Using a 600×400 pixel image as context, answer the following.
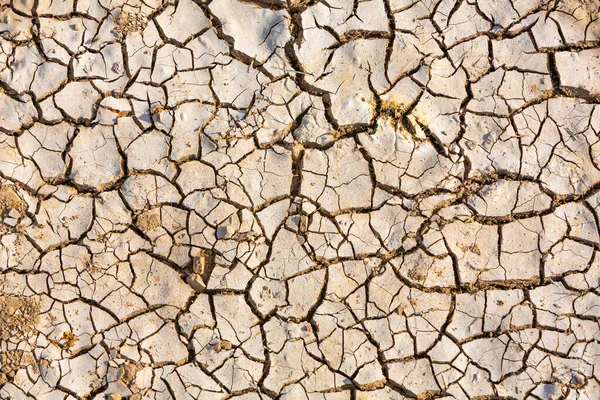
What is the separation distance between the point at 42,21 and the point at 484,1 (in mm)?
2824

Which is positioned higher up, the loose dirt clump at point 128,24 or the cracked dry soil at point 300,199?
the loose dirt clump at point 128,24

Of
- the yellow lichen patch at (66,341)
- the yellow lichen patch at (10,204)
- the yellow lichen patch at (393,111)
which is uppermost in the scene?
the yellow lichen patch at (393,111)

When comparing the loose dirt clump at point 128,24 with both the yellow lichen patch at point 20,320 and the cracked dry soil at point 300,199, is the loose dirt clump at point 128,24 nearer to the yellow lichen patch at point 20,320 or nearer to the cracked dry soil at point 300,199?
the cracked dry soil at point 300,199

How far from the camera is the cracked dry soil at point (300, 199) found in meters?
3.72

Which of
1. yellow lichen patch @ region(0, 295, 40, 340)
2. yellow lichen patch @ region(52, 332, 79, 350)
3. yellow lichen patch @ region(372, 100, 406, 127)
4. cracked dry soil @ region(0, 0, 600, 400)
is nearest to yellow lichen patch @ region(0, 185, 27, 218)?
cracked dry soil @ region(0, 0, 600, 400)

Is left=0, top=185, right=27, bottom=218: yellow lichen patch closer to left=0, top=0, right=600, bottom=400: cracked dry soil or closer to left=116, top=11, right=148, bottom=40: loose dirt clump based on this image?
left=0, top=0, right=600, bottom=400: cracked dry soil

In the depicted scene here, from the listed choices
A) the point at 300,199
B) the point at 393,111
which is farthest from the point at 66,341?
the point at 393,111

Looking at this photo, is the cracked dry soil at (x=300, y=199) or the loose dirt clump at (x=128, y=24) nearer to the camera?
the cracked dry soil at (x=300, y=199)

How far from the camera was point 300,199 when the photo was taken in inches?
149

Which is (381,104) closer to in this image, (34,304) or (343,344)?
(343,344)

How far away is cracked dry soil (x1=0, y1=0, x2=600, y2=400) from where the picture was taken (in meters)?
3.72

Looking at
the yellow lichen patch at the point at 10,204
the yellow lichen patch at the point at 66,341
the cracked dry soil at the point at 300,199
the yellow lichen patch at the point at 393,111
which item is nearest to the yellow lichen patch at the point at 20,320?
the cracked dry soil at the point at 300,199

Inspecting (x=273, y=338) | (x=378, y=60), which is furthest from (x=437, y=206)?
(x=273, y=338)

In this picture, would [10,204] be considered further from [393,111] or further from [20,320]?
[393,111]
